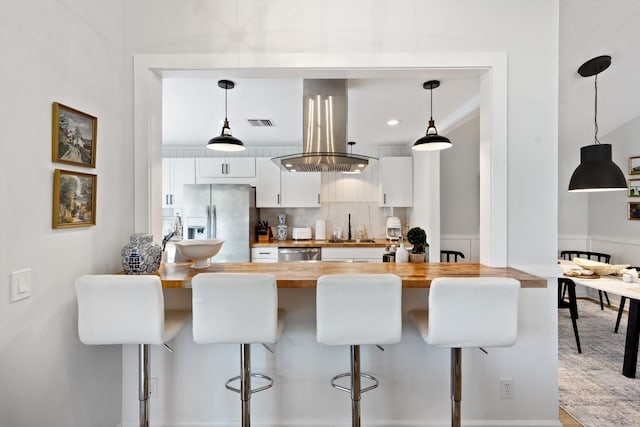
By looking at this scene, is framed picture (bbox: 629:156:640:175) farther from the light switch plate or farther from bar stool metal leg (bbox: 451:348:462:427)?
the light switch plate

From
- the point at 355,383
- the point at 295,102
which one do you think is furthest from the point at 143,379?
the point at 295,102

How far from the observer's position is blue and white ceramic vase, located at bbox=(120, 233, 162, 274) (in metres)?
1.75

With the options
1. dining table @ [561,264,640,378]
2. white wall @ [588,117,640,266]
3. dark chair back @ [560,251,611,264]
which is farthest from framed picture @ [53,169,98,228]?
white wall @ [588,117,640,266]

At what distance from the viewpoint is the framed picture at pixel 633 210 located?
425 centimetres

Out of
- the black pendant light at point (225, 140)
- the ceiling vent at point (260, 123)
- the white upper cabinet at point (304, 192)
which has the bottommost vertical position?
the white upper cabinet at point (304, 192)

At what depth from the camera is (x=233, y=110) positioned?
133 inches

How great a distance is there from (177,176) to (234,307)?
387 cm

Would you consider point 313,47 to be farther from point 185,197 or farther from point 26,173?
point 185,197

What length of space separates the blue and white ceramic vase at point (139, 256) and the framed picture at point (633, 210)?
5.52 m

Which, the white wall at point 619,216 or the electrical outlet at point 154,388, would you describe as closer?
the electrical outlet at point 154,388

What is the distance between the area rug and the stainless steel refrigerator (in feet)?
11.5

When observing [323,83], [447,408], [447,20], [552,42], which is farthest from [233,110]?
[447,408]

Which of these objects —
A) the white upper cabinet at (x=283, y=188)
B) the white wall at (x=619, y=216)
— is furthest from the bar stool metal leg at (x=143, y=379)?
the white wall at (x=619, y=216)

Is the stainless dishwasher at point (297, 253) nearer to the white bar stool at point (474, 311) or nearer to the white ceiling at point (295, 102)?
the white ceiling at point (295, 102)
